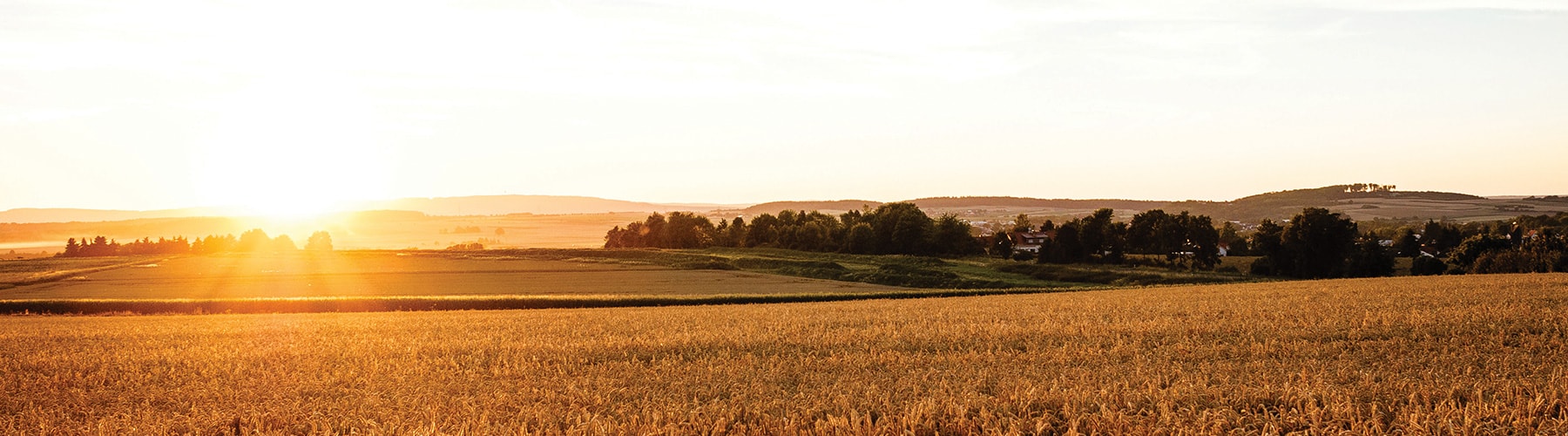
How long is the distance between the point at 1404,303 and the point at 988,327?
1090cm

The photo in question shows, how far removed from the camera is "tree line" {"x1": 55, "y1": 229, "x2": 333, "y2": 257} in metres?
100

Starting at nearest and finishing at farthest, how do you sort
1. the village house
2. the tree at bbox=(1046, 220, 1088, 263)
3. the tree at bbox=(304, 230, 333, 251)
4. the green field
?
the green field, the tree at bbox=(1046, 220, 1088, 263), the village house, the tree at bbox=(304, 230, 333, 251)

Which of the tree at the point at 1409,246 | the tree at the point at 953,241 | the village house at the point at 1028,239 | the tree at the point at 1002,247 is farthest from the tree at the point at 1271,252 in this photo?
the village house at the point at 1028,239

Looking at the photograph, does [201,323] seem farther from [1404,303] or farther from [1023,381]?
[1404,303]

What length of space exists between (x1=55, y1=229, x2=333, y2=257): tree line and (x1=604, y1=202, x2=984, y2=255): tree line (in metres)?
45.5

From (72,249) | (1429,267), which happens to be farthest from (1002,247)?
(72,249)

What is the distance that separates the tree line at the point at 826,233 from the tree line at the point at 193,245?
4548cm

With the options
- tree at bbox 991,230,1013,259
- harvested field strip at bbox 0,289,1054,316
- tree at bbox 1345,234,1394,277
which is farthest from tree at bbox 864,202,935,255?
harvested field strip at bbox 0,289,1054,316

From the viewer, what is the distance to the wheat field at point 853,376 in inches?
290

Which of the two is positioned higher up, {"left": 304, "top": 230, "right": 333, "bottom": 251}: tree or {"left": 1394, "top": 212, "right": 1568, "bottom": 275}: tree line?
{"left": 304, "top": 230, "right": 333, "bottom": 251}: tree

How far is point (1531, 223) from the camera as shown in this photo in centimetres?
10956

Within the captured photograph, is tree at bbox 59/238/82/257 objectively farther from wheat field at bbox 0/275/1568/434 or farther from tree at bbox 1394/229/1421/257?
tree at bbox 1394/229/1421/257

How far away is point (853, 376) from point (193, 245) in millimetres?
119142

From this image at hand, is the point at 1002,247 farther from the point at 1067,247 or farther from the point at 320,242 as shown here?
the point at 320,242
